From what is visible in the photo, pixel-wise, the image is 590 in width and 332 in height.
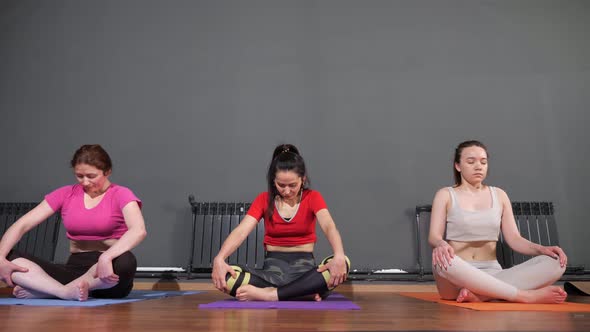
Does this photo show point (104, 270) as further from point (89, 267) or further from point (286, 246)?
point (286, 246)

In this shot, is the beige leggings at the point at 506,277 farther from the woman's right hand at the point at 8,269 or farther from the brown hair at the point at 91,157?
the woman's right hand at the point at 8,269

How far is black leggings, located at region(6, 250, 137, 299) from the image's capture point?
83.7 inches

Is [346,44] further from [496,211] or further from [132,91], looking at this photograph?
[496,211]

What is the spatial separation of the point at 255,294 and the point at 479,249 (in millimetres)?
1096

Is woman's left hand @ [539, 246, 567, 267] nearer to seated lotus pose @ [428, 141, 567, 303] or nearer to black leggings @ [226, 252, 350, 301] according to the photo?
seated lotus pose @ [428, 141, 567, 303]

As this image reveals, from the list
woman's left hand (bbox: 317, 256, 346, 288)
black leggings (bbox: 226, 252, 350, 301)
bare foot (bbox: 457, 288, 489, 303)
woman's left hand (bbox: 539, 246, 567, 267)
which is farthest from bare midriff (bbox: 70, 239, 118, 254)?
woman's left hand (bbox: 539, 246, 567, 267)

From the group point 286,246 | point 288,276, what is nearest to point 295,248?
point 286,246

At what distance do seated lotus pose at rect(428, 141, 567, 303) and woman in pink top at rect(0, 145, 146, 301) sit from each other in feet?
4.39

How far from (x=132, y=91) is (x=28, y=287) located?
2.05 m

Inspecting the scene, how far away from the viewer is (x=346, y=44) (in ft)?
12.7

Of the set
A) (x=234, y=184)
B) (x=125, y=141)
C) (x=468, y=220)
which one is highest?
(x=125, y=141)

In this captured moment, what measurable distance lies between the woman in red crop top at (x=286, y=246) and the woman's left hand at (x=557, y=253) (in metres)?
0.82

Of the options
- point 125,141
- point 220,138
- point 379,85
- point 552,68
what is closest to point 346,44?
point 379,85

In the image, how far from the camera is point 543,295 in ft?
6.52
